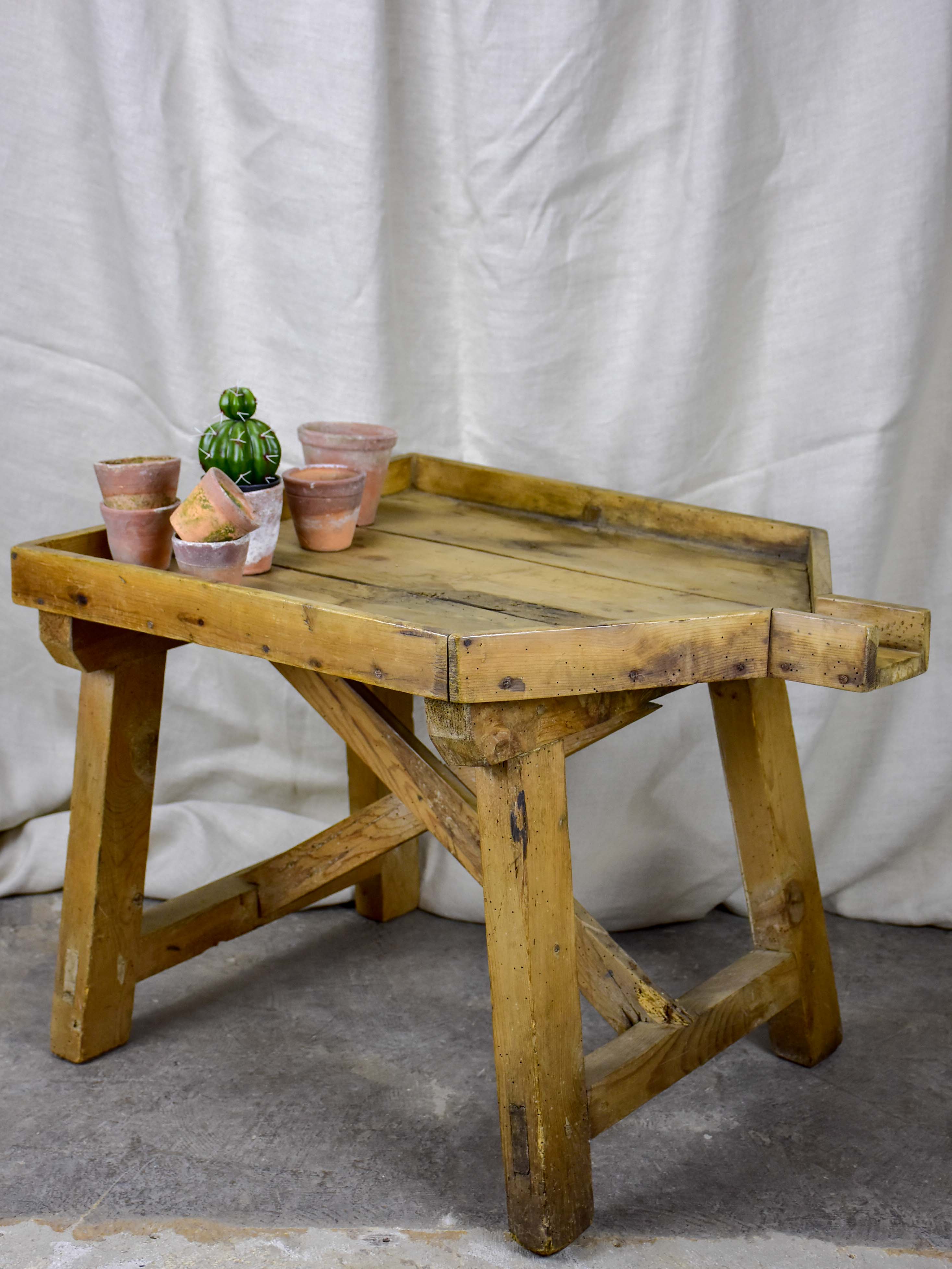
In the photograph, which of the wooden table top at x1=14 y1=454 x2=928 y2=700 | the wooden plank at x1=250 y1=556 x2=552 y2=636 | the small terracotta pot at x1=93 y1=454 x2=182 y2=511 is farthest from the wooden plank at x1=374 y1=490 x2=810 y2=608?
the small terracotta pot at x1=93 y1=454 x2=182 y2=511

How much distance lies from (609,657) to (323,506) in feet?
1.82

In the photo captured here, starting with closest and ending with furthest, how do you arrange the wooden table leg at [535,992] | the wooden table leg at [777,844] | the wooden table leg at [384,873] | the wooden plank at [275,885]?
the wooden table leg at [535,992] < the wooden table leg at [777,844] < the wooden plank at [275,885] < the wooden table leg at [384,873]

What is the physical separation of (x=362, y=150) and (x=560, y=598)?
1.07m

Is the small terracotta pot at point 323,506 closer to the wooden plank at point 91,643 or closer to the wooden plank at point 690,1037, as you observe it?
the wooden plank at point 91,643

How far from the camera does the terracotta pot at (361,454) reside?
6.81 ft

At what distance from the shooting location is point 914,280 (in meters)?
2.38

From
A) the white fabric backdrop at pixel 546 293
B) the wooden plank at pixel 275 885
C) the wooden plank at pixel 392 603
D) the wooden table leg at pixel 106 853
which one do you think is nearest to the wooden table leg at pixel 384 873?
the white fabric backdrop at pixel 546 293

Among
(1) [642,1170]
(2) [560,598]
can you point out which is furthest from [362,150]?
(1) [642,1170]

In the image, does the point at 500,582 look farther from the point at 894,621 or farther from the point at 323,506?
the point at 894,621

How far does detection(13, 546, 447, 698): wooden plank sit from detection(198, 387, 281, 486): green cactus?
0.17m

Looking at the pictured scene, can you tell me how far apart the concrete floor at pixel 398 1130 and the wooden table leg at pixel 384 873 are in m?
0.10

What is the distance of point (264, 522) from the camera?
71.6 inches

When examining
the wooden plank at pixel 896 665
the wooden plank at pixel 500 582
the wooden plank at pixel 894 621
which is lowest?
the wooden plank at pixel 896 665

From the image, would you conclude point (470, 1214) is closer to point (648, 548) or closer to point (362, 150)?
point (648, 548)
